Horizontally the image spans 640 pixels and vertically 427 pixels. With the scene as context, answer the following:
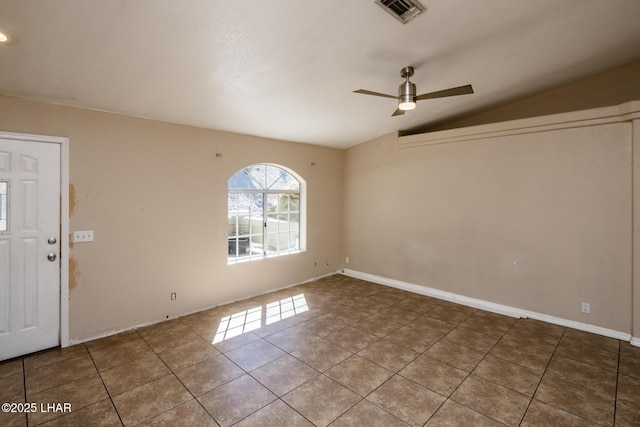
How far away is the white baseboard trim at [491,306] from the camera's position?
11.5ft

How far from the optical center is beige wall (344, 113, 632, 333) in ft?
11.5

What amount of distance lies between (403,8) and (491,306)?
4039 mm

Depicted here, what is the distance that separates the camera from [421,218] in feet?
16.6

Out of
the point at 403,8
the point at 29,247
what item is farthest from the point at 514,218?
the point at 29,247

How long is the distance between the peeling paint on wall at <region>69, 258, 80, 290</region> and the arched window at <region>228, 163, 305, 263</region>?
6.05 ft

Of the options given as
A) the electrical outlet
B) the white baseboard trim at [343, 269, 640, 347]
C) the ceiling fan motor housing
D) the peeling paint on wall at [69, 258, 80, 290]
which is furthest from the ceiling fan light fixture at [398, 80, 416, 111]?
the peeling paint on wall at [69, 258, 80, 290]

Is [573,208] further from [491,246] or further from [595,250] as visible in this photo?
[491,246]

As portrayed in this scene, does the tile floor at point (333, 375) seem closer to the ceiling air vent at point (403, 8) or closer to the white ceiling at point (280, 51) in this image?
the white ceiling at point (280, 51)

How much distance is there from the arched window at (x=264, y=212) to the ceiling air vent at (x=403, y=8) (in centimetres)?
307

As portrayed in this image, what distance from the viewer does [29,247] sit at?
298 centimetres

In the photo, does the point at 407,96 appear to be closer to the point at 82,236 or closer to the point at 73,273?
the point at 82,236

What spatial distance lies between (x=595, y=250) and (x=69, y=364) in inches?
230

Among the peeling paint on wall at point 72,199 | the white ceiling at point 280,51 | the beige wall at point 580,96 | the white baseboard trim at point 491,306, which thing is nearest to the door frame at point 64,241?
the peeling paint on wall at point 72,199

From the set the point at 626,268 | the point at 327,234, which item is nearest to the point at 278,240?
the point at 327,234
